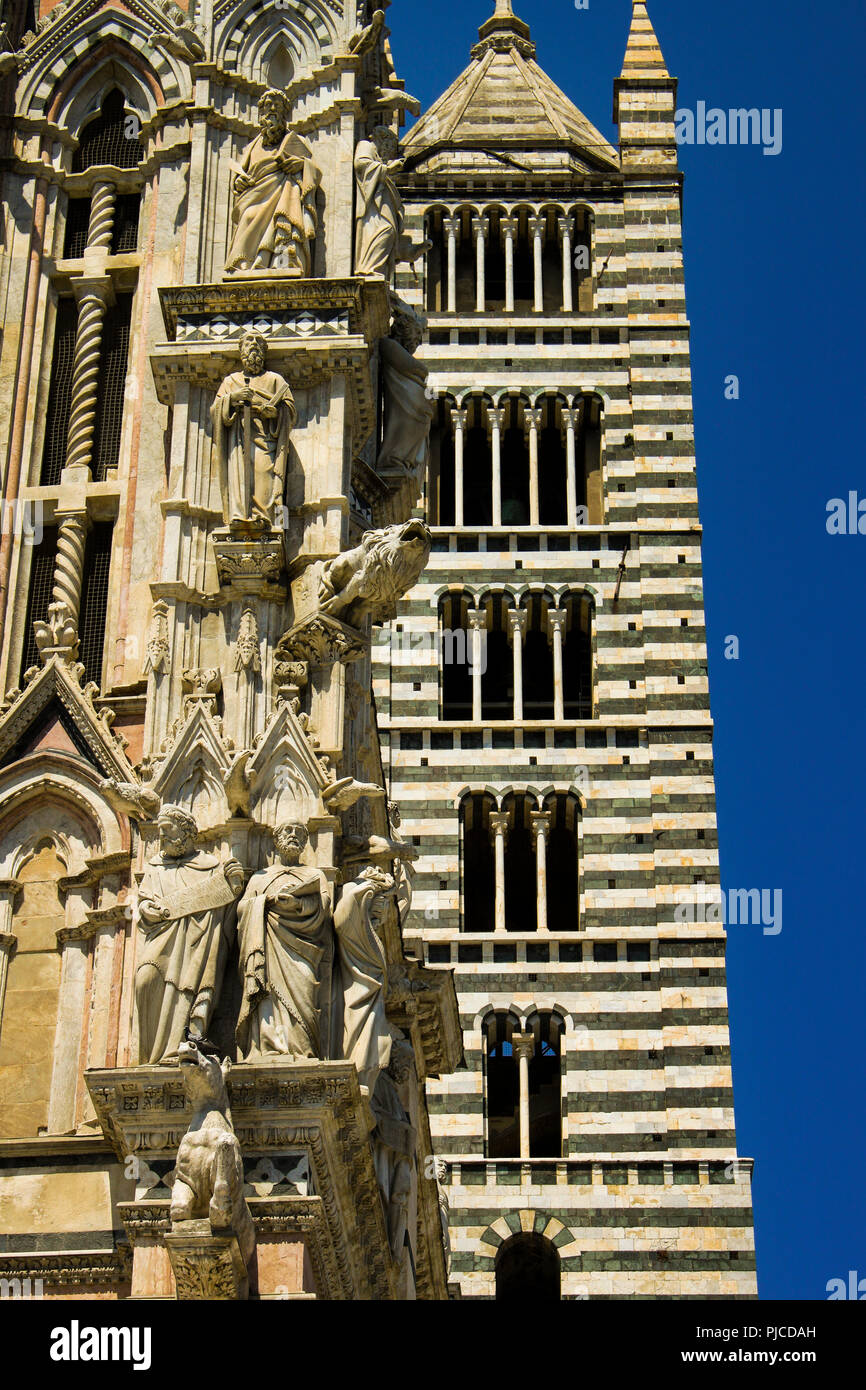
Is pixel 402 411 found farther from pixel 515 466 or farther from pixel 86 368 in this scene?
pixel 515 466

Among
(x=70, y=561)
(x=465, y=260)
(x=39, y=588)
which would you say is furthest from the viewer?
(x=465, y=260)

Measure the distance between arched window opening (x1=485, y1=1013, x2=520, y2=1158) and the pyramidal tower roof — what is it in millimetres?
18570

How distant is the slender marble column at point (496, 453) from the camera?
51656mm

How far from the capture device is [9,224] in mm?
22172

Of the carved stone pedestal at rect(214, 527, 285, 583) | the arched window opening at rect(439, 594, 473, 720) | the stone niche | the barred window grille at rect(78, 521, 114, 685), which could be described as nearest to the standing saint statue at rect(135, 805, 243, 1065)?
the stone niche

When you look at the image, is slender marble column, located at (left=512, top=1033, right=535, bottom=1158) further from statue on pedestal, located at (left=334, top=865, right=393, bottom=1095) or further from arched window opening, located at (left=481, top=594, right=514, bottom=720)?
statue on pedestal, located at (left=334, top=865, right=393, bottom=1095)

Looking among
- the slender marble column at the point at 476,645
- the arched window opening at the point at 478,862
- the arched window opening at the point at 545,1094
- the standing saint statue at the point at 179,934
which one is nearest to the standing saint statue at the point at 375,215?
the standing saint statue at the point at 179,934

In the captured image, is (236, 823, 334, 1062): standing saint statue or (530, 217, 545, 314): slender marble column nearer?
(236, 823, 334, 1062): standing saint statue

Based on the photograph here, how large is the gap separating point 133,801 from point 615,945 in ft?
97.2

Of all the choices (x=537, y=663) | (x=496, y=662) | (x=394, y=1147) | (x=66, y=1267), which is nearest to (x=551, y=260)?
(x=537, y=663)

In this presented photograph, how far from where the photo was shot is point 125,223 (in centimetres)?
2248

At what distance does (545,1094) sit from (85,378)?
89.2 ft

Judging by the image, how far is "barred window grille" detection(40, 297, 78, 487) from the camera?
21.5m
